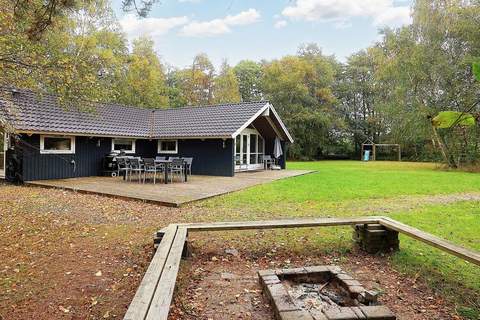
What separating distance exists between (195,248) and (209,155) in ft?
35.6

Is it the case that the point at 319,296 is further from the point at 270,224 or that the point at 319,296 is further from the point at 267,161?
the point at 267,161

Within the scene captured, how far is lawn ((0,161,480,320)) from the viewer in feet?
11.1

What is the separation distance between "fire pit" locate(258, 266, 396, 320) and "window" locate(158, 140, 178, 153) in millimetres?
13504

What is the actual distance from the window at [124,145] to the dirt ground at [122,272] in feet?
29.0

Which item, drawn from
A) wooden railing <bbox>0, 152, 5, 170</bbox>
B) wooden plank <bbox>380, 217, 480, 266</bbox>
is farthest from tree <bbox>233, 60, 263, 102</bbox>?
wooden plank <bbox>380, 217, 480, 266</bbox>

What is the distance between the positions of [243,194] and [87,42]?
1886 centimetres

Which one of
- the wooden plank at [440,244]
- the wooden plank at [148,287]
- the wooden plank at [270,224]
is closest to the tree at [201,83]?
the wooden plank at [270,224]

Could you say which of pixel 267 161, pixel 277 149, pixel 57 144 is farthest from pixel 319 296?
pixel 267 161

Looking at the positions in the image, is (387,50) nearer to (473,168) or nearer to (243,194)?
(473,168)

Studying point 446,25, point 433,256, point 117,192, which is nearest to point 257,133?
point 117,192

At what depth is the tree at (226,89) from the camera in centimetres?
3612

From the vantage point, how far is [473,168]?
66.0 feet

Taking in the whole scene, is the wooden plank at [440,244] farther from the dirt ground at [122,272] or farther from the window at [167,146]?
the window at [167,146]

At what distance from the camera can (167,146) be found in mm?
17016
